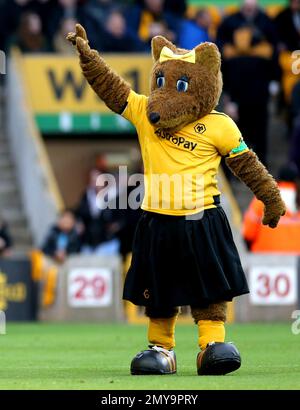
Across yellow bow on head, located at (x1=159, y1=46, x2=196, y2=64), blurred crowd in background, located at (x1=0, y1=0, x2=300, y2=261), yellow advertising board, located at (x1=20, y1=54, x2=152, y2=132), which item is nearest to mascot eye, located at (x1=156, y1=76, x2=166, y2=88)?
yellow bow on head, located at (x1=159, y1=46, x2=196, y2=64)

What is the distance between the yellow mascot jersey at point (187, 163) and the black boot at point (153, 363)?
987mm

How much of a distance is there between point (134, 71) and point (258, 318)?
5.34m

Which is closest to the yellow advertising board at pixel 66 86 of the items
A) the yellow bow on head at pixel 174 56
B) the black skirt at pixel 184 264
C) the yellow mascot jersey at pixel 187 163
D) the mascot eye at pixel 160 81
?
the yellow bow on head at pixel 174 56

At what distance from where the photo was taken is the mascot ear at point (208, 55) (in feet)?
32.7

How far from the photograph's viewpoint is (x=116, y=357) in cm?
1147

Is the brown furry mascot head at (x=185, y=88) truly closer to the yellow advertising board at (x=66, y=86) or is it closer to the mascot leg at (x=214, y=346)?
the mascot leg at (x=214, y=346)

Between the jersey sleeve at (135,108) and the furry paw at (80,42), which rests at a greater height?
the furry paw at (80,42)

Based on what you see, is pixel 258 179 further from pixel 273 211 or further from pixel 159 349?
pixel 159 349

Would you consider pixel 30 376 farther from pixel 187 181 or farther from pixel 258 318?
pixel 258 318

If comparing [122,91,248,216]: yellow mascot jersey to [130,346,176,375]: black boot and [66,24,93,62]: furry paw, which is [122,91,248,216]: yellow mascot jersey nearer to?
[66,24,93,62]: furry paw

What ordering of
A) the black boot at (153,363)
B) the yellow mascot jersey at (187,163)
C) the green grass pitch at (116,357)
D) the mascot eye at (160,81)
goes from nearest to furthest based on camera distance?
1. the green grass pitch at (116,357)
2. the black boot at (153,363)
3. the yellow mascot jersey at (187,163)
4. the mascot eye at (160,81)

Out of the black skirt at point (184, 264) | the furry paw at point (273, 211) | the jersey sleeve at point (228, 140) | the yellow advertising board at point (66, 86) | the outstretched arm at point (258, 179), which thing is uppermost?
the yellow advertising board at point (66, 86)
